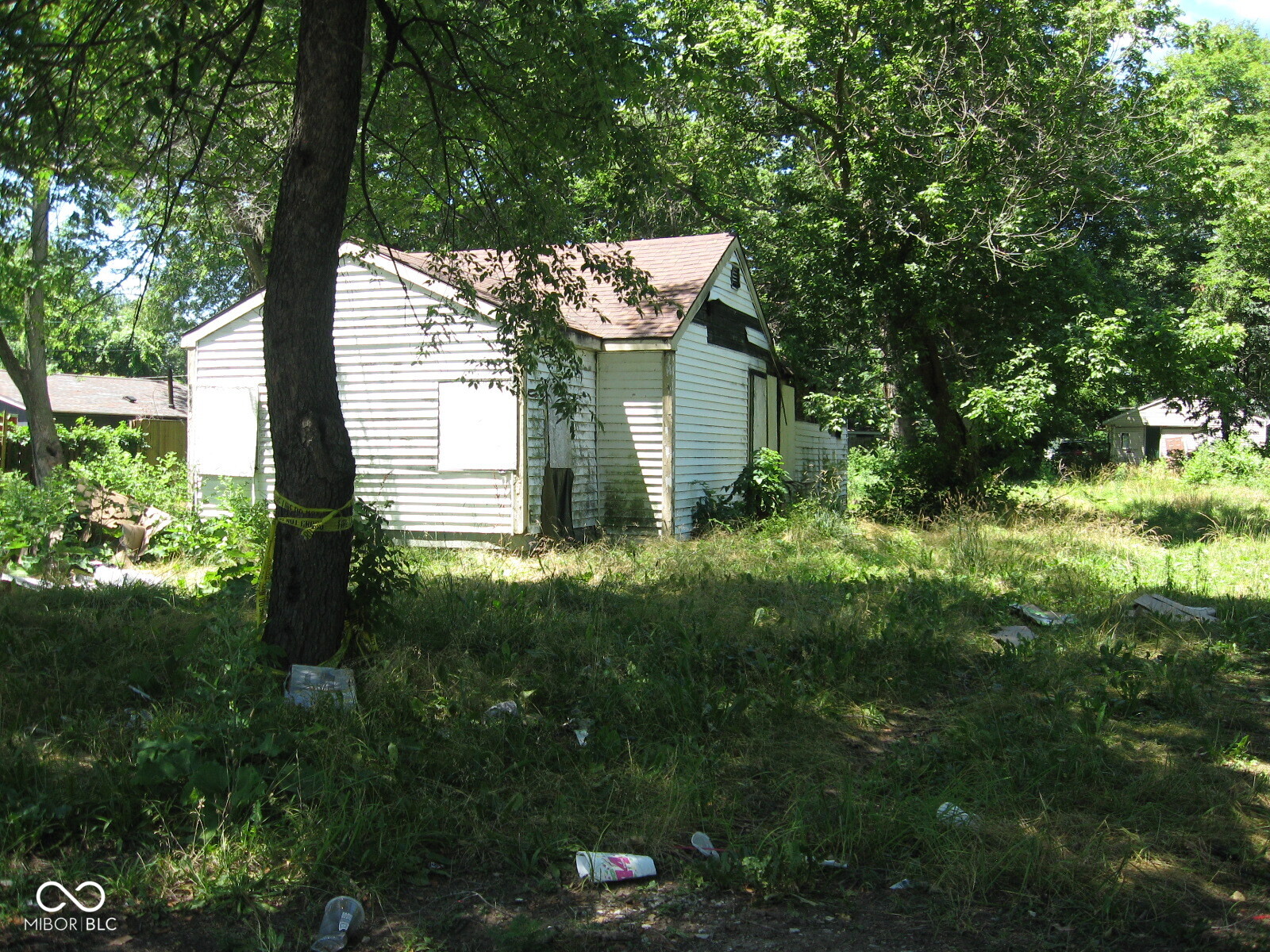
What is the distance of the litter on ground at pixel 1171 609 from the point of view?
743 centimetres

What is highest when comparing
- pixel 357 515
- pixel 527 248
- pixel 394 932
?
pixel 527 248

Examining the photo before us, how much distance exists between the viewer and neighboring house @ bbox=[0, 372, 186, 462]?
87.1 feet

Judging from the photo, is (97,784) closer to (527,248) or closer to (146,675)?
(146,675)

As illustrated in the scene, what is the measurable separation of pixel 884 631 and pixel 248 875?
4590mm

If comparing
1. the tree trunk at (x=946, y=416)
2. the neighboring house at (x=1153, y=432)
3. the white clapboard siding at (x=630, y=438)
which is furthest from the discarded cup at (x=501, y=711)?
the neighboring house at (x=1153, y=432)

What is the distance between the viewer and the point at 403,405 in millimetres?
11922

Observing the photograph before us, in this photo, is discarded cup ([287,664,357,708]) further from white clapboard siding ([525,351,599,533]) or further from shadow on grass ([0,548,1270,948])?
white clapboard siding ([525,351,599,533])

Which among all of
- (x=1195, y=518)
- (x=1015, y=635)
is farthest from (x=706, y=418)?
(x=1195, y=518)

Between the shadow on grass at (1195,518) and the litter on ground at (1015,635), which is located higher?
the shadow on grass at (1195,518)

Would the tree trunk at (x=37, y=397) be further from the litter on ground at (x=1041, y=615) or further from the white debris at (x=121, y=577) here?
the litter on ground at (x=1041, y=615)

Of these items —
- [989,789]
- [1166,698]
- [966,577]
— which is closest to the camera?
[989,789]

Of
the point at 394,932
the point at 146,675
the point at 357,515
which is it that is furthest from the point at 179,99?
the point at 394,932

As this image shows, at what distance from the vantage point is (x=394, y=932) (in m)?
3.05

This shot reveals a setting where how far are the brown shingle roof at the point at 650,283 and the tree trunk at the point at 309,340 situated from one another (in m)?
5.57
